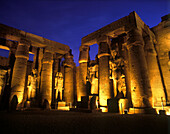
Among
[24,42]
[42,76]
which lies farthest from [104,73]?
[24,42]

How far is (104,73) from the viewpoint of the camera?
12227 mm

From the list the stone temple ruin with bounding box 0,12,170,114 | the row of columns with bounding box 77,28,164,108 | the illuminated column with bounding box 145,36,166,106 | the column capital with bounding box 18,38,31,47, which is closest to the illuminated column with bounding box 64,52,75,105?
the stone temple ruin with bounding box 0,12,170,114

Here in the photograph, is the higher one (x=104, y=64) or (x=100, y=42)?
(x=100, y=42)

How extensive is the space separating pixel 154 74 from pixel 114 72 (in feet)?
12.6

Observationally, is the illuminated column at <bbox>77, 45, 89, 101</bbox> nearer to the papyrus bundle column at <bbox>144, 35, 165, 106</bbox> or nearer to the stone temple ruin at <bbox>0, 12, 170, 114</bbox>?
the stone temple ruin at <bbox>0, 12, 170, 114</bbox>

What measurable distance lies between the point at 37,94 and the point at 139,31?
41.0ft

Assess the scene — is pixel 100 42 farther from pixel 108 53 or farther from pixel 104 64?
pixel 104 64

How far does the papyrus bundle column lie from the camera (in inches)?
429

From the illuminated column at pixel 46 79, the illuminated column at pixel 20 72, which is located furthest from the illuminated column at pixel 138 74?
the illuminated column at pixel 20 72

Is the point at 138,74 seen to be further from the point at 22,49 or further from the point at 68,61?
the point at 22,49

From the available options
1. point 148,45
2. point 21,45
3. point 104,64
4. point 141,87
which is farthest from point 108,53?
point 21,45

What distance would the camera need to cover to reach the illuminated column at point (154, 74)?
35.8 ft

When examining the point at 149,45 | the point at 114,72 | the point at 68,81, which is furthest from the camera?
the point at 68,81

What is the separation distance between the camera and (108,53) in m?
12.8
